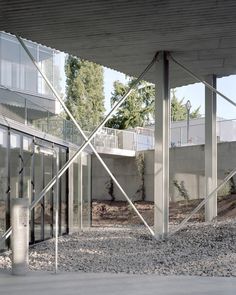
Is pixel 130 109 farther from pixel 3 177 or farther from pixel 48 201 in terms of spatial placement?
pixel 3 177

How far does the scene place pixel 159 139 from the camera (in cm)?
1612

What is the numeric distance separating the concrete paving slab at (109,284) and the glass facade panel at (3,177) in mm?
3051

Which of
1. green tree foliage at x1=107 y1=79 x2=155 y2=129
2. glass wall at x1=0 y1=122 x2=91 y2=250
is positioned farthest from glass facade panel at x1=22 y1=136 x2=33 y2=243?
green tree foliage at x1=107 y1=79 x2=155 y2=129

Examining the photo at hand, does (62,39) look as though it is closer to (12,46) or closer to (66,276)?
(66,276)

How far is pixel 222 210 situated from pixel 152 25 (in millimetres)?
14455

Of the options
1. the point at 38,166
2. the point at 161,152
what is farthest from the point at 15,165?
the point at 161,152

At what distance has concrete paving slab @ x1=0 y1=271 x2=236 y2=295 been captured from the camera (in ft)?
27.3

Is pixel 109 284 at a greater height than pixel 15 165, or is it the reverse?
pixel 15 165

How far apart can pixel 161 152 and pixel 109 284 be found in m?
7.48

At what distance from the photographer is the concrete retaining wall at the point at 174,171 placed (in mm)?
28922

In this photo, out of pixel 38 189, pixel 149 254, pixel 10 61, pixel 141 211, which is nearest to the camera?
pixel 149 254

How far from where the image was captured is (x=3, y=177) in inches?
516

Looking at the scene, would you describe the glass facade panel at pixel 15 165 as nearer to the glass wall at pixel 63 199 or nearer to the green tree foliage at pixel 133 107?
the glass wall at pixel 63 199

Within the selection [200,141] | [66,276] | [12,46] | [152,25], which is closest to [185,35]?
[152,25]
